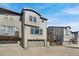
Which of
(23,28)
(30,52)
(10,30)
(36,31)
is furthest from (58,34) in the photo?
(30,52)

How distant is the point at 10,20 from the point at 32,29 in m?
4.50

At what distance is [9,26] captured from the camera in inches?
995

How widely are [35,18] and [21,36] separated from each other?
13.9 feet

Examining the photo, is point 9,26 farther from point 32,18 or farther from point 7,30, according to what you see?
point 32,18

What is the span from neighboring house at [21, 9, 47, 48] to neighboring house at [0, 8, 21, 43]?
1066 millimetres

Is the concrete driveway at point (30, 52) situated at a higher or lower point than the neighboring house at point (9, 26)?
lower

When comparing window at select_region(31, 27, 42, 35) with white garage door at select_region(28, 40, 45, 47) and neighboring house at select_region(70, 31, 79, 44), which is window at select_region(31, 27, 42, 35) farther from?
neighboring house at select_region(70, 31, 79, 44)

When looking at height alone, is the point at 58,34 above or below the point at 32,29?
below

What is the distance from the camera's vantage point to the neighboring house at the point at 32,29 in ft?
86.8

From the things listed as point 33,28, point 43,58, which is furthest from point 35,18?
point 43,58

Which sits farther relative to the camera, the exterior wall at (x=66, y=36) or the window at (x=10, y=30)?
the exterior wall at (x=66, y=36)

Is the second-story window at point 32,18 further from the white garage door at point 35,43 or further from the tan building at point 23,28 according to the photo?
the white garage door at point 35,43

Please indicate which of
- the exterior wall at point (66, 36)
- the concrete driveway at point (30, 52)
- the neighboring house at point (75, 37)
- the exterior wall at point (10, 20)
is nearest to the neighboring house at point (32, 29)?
the exterior wall at point (10, 20)

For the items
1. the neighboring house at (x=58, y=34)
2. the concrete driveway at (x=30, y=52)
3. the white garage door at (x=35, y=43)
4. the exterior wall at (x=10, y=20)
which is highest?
the exterior wall at (x=10, y=20)
